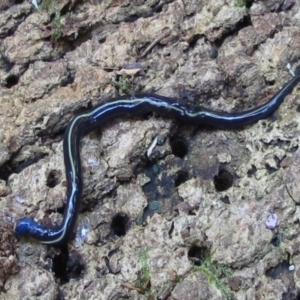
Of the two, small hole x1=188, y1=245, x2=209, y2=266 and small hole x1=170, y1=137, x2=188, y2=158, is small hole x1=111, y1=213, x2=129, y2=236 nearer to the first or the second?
small hole x1=188, y1=245, x2=209, y2=266

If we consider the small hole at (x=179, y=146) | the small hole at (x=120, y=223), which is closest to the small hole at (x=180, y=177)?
the small hole at (x=179, y=146)

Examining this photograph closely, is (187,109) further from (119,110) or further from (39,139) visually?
(39,139)

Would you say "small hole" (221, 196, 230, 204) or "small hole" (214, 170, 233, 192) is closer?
"small hole" (221, 196, 230, 204)

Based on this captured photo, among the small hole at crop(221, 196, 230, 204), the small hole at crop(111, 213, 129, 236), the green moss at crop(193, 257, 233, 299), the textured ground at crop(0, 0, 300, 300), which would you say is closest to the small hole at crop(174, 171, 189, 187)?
the textured ground at crop(0, 0, 300, 300)

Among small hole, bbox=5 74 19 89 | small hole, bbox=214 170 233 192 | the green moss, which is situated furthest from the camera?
small hole, bbox=5 74 19 89

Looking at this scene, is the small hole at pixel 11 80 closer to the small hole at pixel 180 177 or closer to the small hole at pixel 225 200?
the small hole at pixel 180 177

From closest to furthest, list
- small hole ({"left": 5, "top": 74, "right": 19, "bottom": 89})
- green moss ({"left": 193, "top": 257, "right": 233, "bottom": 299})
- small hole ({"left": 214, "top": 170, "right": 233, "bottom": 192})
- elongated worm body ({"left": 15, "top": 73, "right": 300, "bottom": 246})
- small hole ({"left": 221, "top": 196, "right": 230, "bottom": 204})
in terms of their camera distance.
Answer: green moss ({"left": 193, "top": 257, "right": 233, "bottom": 299})
small hole ({"left": 221, "top": 196, "right": 230, "bottom": 204})
small hole ({"left": 214, "top": 170, "right": 233, "bottom": 192})
elongated worm body ({"left": 15, "top": 73, "right": 300, "bottom": 246})
small hole ({"left": 5, "top": 74, "right": 19, "bottom": 89})
